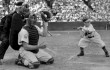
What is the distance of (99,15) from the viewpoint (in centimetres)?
2159

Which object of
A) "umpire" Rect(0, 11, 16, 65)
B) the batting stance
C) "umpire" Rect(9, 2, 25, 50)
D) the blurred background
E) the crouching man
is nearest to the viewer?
the crouching man

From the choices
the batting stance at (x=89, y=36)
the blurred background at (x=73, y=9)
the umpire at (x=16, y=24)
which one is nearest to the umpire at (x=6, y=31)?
the umpire at (x=16, y=24)

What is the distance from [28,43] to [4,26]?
2.39 ft

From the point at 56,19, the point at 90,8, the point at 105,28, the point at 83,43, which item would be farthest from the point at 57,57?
the point at 90,8

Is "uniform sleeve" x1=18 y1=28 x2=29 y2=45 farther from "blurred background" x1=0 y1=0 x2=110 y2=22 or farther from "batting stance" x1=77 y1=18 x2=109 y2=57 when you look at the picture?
"blurred background" x1=0 y1=0 x2=110 y2=22

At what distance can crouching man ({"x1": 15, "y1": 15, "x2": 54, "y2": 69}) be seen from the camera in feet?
21.1

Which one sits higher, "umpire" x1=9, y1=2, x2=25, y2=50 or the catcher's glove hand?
"umpire" x1=9, y1=2, x2=25, y2=50

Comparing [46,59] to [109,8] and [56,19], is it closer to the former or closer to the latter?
[56,19]

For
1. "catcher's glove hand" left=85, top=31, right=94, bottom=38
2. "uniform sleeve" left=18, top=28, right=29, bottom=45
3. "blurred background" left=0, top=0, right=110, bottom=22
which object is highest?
"uniform sleeve" left=18, top=28, right=29, bottom=45

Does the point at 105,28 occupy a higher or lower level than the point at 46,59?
lower

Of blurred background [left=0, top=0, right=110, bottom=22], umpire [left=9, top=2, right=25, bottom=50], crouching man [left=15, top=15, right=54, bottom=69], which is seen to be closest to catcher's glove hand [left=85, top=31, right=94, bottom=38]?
crouching man [left=15, top=15, right=54, bottom=69]

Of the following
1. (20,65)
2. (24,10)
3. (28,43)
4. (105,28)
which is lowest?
(105,28)

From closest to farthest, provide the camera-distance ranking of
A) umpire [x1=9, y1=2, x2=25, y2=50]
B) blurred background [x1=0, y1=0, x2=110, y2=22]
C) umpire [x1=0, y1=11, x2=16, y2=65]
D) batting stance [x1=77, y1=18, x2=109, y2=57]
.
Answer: umpire [x1=9, y1=2, x2=25, y2=50] < umpire [x1=0, y1=11, x2=16, y2=65] < batting stance [x1=77, y1=18, x2=109, y2=57] < blurred background [x1=0, y1=0, x2=110, y2=22]

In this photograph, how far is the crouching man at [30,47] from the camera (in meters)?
6.43
